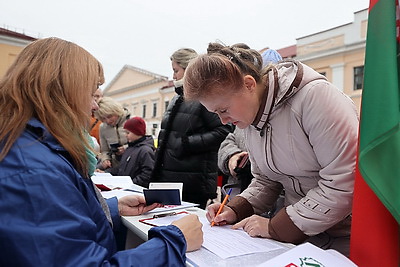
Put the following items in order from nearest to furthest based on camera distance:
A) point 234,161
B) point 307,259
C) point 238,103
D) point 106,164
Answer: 1. point 307,259
2. point 238,103
3. point 234,161
4. point 106,164

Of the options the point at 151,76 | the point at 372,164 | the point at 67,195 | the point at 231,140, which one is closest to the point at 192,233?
the point at 67,195

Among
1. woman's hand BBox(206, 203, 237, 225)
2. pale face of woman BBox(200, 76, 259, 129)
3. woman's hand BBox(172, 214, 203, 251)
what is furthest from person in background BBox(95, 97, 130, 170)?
woman's hand BBox(172, 214, 203, 251)

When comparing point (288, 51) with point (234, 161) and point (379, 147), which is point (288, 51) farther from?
point (379, 147)

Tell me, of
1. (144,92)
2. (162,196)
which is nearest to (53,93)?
(162,196)

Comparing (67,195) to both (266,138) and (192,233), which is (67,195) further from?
(266,138)

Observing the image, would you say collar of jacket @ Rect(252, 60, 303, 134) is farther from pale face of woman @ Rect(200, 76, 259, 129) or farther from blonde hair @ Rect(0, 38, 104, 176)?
blonde hair @ Rect(0, 38, 104, 176)

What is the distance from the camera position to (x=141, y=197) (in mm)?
1496

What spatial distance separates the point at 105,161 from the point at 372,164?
10.3 ft

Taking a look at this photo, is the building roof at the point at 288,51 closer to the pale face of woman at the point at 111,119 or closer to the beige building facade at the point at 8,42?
the beige building facade at the point at 8,42

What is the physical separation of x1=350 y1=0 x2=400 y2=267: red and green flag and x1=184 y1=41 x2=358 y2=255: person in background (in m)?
0.10

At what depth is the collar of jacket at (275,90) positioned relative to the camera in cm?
113

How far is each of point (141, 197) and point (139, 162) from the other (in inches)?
60.9

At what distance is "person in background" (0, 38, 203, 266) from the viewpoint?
28.4 inches

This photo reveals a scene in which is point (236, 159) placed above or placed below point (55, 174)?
below
